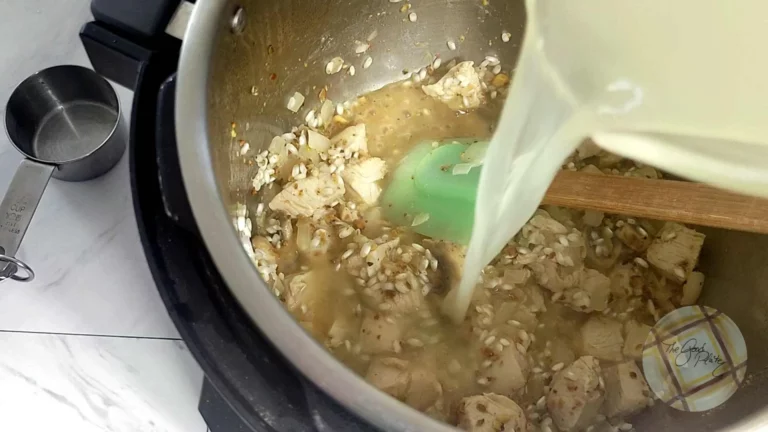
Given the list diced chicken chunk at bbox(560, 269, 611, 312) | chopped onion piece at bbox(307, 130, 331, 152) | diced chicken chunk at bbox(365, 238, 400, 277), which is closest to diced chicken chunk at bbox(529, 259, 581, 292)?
diced chicken chunk at bbox(560, 269, 611, 312)

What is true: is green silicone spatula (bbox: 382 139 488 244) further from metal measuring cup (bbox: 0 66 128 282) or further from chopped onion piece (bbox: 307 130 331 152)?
metal measuring cup (bbox: 0 66 128 282)

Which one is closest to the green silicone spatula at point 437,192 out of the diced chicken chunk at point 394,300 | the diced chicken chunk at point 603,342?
the diced chicken chunk at point 394,300

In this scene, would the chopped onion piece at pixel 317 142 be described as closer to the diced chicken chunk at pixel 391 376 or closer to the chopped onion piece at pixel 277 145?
the chopped onion piece at pixel 277 145

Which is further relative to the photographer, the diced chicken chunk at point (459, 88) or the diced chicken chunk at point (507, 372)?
the diced chicken chunk at point (459, 88)

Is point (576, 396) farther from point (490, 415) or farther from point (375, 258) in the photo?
point (375, 258)

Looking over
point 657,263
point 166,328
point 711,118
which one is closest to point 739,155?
point 711,118

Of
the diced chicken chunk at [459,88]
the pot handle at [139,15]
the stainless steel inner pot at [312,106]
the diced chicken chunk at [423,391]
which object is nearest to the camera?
the stainless steel inner pot at [312,106]

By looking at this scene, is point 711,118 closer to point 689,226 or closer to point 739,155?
point 739,155
